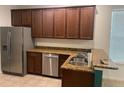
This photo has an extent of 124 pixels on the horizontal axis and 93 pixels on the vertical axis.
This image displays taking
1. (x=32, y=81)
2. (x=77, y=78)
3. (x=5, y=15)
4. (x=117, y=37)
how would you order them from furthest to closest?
1. (x=5, y=15)
2. (x=117, y=37)
3. (x=32, y=81)
4. (x=77, y=78)

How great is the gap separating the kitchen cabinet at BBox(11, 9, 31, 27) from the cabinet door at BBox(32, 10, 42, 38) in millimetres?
175

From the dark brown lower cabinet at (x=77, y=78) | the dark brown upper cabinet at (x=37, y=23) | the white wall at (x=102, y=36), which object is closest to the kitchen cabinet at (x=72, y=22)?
the white wall at (x=102, y=36)

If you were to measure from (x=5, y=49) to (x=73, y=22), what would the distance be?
222 cm

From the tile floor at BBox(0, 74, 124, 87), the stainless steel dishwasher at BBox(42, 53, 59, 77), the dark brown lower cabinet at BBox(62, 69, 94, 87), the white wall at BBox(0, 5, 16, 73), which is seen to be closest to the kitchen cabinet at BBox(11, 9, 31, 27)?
the white wall at BBox(0, 5, 16, 73)

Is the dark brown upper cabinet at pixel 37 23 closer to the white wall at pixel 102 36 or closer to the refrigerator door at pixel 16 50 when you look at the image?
the refrigerator door at pixel 16 50

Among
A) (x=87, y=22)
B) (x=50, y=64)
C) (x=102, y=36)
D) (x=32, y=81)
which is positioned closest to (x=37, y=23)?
(x=50, y=64)

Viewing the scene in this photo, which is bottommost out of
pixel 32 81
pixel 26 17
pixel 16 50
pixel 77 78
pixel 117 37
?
pixel 32 81

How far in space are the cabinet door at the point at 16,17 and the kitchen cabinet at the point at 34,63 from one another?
Answer: 3.65 feet

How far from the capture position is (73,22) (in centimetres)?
411

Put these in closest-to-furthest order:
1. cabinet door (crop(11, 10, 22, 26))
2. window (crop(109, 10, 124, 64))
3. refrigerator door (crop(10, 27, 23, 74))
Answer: window (crop(109, 10, 124, 64)), refrigerator door (crop(10, 27, 23, 74)), cabinet door (crop(11, 10, 22, 26))

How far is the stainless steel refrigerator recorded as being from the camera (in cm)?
420

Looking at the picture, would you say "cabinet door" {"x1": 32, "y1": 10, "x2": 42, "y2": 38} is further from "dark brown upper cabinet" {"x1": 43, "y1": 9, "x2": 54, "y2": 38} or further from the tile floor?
the tile floor

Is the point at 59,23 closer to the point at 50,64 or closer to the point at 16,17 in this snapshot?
the point at 50,64
